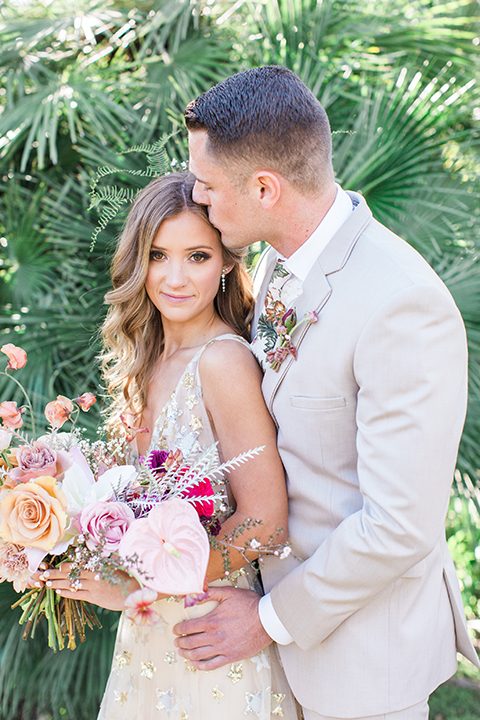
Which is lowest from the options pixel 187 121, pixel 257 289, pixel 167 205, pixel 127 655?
pixel 127 655

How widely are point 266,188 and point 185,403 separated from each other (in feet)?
2.43

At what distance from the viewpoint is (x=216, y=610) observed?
1810mm

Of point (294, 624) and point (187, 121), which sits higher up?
point (187, 121)

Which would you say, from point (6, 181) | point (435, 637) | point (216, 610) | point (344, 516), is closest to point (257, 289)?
point (344, 516)

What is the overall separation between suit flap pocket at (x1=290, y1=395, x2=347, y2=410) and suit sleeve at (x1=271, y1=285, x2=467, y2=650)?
7 cm

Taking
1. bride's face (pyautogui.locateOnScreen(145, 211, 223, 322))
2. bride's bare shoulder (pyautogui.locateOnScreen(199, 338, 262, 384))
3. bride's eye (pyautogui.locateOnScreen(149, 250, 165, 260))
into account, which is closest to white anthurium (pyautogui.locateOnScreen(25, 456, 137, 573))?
bride's bare shoulder (pyautogui.locateOnScreen(199, 338, 262, 384))

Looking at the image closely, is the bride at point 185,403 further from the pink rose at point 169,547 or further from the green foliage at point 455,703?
the green foliage at point 455,703

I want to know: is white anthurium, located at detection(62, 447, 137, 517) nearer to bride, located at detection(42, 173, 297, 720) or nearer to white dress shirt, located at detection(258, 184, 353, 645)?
bride, located at detection(42, 173, 297, 720)

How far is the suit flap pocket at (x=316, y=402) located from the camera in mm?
1595

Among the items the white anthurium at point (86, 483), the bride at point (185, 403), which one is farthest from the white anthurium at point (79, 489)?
the bride at point (185, 403)

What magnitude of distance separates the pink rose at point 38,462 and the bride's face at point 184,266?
69 centimetres

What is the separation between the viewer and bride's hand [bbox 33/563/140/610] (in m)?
1.60

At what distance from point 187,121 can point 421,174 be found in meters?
1.59

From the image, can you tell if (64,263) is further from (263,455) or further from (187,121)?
(263,455)
